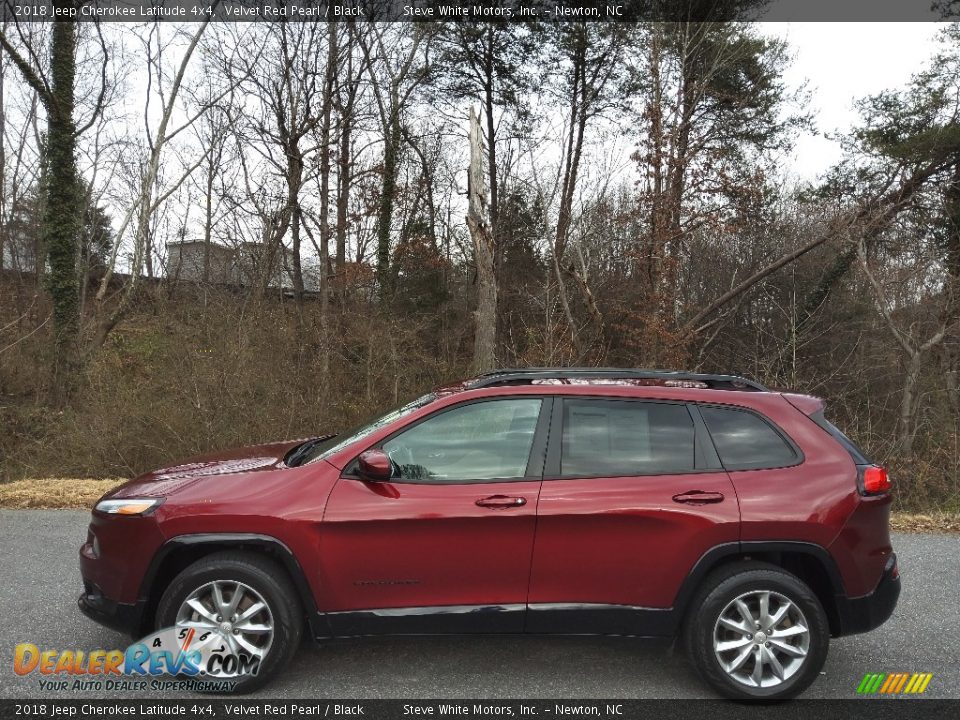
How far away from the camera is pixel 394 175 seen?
71.9 feet

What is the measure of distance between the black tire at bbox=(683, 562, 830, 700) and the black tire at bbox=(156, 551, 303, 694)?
198 cm

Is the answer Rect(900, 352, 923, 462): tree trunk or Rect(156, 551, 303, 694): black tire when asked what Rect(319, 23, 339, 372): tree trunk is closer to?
Rect(900, 352, 923, 462): tree trunk

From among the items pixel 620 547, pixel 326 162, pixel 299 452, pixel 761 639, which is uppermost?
pixel 326 162

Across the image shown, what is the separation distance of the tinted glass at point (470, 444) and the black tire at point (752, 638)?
1.13m

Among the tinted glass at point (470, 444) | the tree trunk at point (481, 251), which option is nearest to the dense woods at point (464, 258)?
the tree trunk at point (481, 251)

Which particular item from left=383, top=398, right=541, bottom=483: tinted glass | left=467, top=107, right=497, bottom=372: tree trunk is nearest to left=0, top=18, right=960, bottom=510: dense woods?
left=467, top=107, right=497, bottom=372: tree trunk

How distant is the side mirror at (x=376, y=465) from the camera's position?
342cm

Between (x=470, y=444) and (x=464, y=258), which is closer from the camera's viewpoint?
(x=470, y=444)

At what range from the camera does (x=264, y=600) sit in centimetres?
340

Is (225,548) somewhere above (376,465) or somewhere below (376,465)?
below

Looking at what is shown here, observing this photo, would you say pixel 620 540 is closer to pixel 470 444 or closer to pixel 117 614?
pixel 470 444

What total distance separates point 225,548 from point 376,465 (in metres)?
0.90

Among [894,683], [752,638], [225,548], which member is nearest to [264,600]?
[225,548]

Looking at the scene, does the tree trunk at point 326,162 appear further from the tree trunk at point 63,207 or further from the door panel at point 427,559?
the door panel at point 427,559
